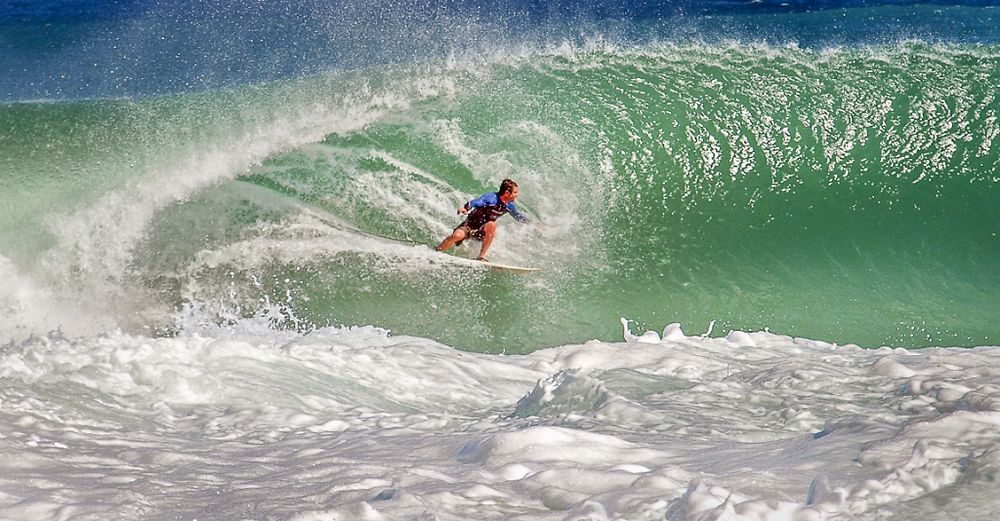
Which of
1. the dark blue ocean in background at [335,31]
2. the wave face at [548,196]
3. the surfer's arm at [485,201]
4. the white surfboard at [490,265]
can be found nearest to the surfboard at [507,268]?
the white surfboard at [490,265]

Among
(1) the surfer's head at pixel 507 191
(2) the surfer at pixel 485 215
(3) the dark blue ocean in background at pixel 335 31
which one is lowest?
(2) the surfer at pixel 485 215

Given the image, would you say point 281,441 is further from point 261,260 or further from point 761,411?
point 261,260

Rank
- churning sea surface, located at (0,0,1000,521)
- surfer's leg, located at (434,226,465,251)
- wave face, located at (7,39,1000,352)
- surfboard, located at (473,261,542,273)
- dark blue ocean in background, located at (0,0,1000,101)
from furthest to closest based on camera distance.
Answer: dark blue ocean in background, located at (0,0,1000,101)
surfer's leg, located at (434,226,465,251)
surfboard, located at (473,261,542,273)
wave face, located at (7,39,1000,352)
churning sea surface, located at (0,0,1000,521)

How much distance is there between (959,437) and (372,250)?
6702 millimetres

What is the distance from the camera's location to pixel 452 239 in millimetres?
9617

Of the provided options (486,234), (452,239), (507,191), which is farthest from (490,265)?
(507,191)

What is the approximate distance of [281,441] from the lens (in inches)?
179

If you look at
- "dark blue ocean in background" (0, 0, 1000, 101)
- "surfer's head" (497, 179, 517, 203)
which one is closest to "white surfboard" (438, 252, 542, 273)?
"surfer's head" (497, 179, 517, 203)

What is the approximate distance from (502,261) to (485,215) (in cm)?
50

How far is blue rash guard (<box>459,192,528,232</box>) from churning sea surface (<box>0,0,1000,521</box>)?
416 millimetres

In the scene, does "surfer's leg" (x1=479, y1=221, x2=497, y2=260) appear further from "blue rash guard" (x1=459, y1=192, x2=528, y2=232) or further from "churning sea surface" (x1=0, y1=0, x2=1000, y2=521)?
"churning sea surface" (x1=0, y1=0, x2=1000, y2=521)

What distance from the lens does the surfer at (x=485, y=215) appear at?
9453mm

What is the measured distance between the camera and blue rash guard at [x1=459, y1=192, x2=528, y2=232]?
31.0 ft

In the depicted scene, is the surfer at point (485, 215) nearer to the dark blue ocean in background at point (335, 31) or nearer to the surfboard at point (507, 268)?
the surfboard at point (507, 268)
